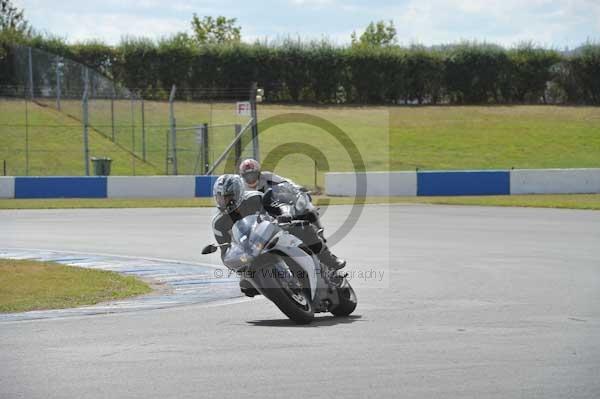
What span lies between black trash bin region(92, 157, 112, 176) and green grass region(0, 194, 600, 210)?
446 centimetres

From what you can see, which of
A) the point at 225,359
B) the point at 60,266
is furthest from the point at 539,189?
the point at 225,359

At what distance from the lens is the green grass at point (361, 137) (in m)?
38.2

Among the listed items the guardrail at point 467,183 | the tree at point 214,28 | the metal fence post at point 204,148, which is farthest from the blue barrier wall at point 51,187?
the tree at point 214,28

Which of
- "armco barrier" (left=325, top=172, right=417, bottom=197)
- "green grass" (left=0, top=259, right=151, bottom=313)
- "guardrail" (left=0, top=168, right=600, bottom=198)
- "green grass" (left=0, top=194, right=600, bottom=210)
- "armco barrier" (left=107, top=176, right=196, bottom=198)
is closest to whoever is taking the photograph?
"green grass" (left=0, top=259, right=151, bottom=313)

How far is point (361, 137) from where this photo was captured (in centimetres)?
4750

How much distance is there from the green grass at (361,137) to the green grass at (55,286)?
21057 mm

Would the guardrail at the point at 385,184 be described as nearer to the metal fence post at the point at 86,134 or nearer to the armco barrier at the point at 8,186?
the armco barrier at the point at 8,186

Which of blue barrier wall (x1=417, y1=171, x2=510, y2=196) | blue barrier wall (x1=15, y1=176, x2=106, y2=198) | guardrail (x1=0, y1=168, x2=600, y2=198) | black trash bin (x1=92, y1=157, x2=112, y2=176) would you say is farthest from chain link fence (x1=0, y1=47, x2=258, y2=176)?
blue barrier wall (x1=417, y1=171, x2=510, y2=196)

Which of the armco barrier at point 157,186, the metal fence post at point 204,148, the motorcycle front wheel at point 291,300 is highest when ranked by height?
the metal fence post at point 204,148

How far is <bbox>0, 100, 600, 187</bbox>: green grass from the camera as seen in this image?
38250 mm

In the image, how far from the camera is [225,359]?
291 inches

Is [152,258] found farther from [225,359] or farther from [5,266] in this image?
[225,359]

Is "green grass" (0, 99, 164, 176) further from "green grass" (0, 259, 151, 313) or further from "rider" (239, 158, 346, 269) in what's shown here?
"rider" (239, 158, 346, 269)

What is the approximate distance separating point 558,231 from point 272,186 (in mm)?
10516
